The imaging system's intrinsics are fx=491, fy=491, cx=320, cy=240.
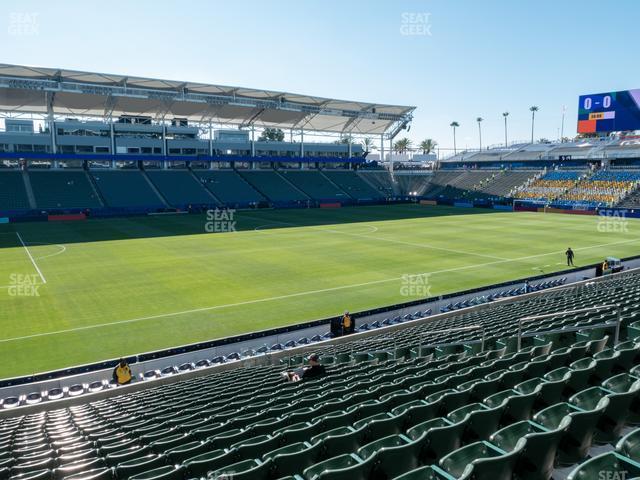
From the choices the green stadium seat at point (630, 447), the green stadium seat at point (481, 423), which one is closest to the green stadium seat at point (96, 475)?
the green stadium seat at point (481, 423)

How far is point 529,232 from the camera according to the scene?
175 ft

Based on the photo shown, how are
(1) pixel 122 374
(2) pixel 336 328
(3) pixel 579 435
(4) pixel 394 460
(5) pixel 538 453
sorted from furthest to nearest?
(2) pixel 336 328 < (1) pixel 122 374 < (3) pixel 579 435 < (4) pixel 394 460 < (5) pixel 538 453

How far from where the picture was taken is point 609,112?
240 feet

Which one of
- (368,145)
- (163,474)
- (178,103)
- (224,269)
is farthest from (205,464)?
(368,145)

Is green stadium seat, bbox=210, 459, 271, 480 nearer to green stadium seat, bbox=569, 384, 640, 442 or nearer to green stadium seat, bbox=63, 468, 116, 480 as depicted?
green stadium seat, bbox=63, 468, 116, 480

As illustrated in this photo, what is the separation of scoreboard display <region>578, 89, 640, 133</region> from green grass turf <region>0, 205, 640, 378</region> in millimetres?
17358

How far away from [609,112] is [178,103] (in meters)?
65.3

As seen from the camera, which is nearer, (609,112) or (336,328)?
(336,328)

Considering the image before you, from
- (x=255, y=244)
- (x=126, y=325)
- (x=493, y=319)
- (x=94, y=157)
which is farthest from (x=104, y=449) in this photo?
(x=94, y=157)

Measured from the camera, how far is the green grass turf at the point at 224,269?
2334cm

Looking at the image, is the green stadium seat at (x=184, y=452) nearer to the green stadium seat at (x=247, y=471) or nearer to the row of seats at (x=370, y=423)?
the row of seats at (x=370, y=423)

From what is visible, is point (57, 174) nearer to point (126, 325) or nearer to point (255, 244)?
point (255, 244)

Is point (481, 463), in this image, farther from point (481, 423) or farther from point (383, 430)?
point (383, 430)

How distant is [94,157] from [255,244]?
4295 cm
